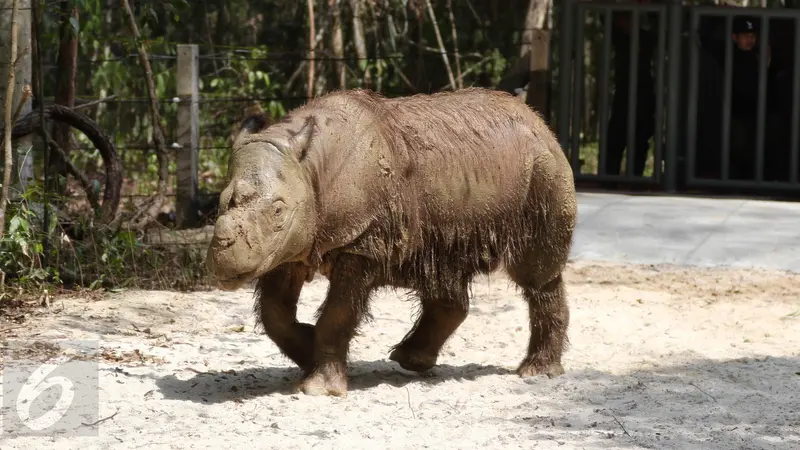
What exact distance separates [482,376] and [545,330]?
0.38m

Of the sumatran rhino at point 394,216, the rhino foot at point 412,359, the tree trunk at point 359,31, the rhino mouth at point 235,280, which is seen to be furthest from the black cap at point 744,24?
the rhino mouth at point 235,280

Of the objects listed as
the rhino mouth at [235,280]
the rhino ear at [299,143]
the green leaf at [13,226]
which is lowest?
the green leaf at [13,226]

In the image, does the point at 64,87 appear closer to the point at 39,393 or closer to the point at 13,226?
the point at 13,226

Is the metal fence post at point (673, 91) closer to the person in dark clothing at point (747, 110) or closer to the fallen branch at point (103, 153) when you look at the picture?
the person in dark clothing at point (747, 110)

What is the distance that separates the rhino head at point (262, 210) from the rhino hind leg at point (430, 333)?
100 cm

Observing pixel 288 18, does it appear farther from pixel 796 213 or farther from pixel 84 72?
pixel 796 213

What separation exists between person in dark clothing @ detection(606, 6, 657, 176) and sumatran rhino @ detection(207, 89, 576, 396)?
Answer: 5.34 meters

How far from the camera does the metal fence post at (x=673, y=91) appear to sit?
10984 mm

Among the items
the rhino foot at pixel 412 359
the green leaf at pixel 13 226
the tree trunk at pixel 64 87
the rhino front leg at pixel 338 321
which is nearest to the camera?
the rhino front leg at pixel 338 321

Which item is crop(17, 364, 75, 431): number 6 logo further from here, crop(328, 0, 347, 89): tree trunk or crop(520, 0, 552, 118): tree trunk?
crop(328, 0, 347, 89): tree trunk

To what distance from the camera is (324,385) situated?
560cm

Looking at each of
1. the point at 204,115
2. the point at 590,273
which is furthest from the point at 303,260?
the point at 204,115

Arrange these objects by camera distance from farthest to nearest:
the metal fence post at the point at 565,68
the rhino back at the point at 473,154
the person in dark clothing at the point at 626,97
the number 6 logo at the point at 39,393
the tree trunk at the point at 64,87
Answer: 1. the person in dark clothing at the point at 626,97
2. the metal fence post at the point at 565,68
3. the tree trunk at the point at 64,87
4. the rhino back at the point at 473,154
5. the number 6 logo at the point at 39,393

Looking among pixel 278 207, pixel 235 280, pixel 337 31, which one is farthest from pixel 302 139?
pixel 337 31
